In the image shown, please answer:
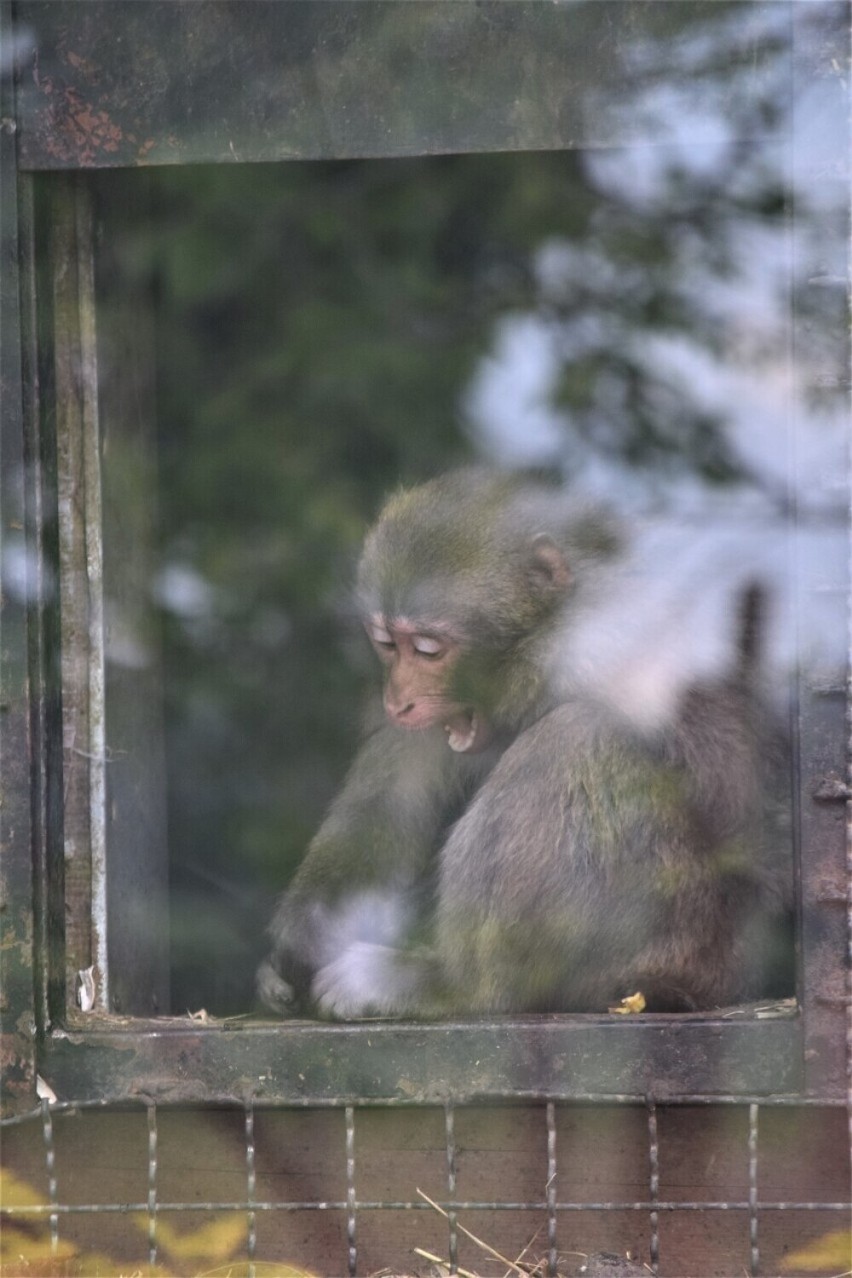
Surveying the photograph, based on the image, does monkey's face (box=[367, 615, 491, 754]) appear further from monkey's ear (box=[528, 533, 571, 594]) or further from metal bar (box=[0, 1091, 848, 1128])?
metal bar (box=[0, 1091, 848, 1128])

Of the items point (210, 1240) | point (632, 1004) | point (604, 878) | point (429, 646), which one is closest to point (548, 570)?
point (429, 646)

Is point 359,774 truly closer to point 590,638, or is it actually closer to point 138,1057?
point 590,638

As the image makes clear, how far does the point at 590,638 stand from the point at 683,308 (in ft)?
3.41

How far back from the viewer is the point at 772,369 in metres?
3.46

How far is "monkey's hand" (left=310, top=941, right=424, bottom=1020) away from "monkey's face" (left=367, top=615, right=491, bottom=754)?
1.70 ft

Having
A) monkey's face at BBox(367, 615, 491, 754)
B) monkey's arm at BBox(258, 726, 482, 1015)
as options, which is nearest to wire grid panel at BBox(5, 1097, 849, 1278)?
monkey's arm at BBox(258, 726, 482, 1015)

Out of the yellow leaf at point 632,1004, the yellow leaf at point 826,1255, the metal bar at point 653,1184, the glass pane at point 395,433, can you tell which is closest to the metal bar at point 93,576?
the glass pane at point 395,433

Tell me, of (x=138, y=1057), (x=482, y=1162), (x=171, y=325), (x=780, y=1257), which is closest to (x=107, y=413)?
(x=171, y=325)

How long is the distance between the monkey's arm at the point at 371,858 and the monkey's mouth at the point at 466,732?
66 millimetres

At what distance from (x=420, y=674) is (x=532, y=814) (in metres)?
0.54

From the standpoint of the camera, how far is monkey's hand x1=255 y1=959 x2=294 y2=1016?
346 centimetres

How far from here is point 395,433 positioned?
436 centimetres

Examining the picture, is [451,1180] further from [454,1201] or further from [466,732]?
[466,732]

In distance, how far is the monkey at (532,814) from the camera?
10.0 feet
